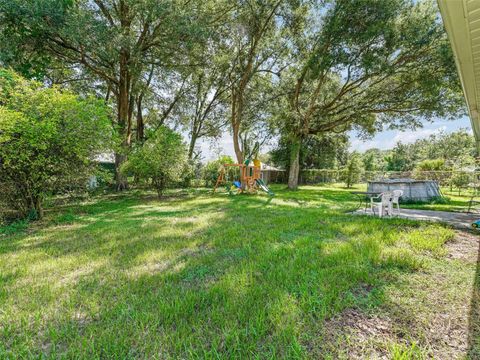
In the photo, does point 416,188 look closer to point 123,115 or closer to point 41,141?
point 41,141

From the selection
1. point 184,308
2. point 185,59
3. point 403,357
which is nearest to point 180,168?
point 185,59

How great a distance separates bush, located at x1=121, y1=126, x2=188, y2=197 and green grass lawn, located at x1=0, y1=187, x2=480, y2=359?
20.0 feet

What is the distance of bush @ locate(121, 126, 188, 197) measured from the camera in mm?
9766

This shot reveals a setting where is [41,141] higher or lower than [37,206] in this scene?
higher

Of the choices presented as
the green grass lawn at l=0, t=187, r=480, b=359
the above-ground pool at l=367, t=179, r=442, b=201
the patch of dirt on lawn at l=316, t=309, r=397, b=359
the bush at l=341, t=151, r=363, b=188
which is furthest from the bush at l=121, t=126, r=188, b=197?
the bush at l=341, t=151, r=363, b=188

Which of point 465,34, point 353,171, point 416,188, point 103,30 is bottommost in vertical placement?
point 416,188

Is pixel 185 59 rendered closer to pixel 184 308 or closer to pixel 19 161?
pixel 19 161

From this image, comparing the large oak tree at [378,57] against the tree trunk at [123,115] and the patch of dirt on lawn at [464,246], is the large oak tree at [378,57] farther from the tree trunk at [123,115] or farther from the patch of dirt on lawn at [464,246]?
the tree trunk at [123,115]

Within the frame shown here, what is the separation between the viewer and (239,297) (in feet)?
6.68

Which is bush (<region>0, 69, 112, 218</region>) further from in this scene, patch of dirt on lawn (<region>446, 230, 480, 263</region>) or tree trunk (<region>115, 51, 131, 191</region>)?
patch of dirt on lawn (<region>446, 230, 480, 263</region>)

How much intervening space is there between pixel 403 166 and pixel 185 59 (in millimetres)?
45521

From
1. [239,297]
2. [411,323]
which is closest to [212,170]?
[239,297]

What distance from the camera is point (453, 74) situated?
32.2ft

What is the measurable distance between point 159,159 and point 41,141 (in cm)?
492
